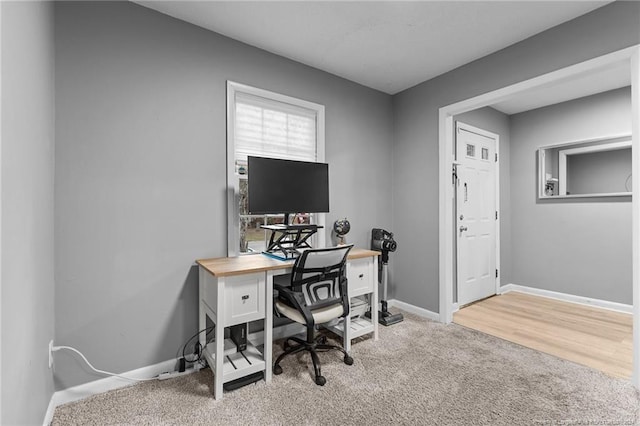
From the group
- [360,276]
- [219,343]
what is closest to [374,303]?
[360,276]

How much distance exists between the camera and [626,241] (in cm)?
336

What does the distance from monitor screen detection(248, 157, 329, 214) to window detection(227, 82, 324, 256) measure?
23 cm

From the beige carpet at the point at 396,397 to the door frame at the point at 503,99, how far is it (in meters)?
0.49

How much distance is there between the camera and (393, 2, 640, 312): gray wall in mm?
2127

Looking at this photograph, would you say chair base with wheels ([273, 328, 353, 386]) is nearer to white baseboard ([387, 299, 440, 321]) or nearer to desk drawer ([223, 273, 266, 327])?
desk drawer ([223, 273, 266, 327])

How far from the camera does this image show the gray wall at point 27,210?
1016 mm

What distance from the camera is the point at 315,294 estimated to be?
2.13 meters

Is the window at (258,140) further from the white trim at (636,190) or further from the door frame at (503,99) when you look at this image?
the white trim at (636,190)

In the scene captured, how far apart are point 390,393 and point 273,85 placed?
Answer: 267 cm

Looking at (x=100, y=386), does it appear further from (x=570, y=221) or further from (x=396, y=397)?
(x=570, y=221)

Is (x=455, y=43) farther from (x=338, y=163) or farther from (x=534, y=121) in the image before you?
(x=534, y=121)

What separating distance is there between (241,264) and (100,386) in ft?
3.87

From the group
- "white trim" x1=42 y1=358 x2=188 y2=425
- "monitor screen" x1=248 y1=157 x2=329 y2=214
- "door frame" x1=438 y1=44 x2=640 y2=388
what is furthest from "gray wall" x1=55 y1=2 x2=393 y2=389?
"door frame" x1=438 y1=44 x2=640 y2=388

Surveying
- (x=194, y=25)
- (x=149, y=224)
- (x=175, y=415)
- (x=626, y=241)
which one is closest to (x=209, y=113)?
(x=194, y=25)
